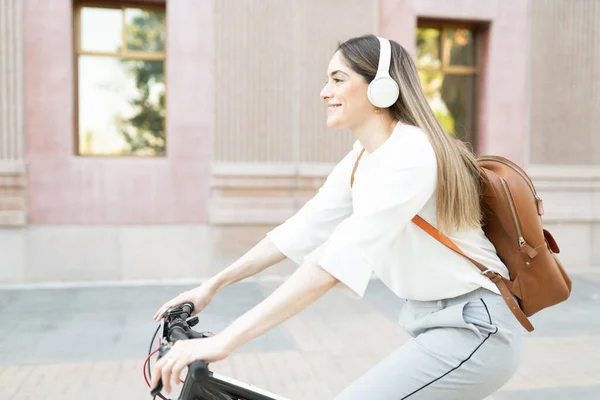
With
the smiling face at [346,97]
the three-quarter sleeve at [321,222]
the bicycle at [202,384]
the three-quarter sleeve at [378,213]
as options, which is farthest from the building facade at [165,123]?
the bicycle at [202,384]

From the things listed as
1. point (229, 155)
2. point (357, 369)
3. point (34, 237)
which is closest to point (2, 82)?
point (34, 237)

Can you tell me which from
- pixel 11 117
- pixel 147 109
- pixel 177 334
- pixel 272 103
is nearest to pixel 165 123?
pixel 147 109

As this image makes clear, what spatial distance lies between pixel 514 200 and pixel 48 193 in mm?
7127

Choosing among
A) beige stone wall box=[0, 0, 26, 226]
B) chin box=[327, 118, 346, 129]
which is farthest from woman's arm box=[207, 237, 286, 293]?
beige stone wall box=[0, 0, 26, 226]

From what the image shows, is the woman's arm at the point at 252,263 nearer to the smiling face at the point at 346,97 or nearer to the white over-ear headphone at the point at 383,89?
the smiling face at the point at 346,97

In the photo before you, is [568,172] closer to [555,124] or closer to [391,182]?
[555,124]

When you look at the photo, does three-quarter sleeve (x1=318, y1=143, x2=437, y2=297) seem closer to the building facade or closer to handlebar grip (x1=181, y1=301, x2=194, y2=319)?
handlebar grip (x1=181, y1=301, x2=194, y2=319)

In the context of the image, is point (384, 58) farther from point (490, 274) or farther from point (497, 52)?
point (497, 52)

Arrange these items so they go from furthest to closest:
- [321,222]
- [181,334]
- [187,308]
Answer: [321,222], [187,308], [181,334]

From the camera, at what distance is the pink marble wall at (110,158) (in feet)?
25.2

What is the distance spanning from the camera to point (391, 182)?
161 cm

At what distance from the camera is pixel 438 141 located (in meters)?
1.73

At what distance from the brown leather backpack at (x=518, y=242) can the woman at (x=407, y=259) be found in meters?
0.03

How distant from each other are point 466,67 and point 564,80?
1.46 metres
